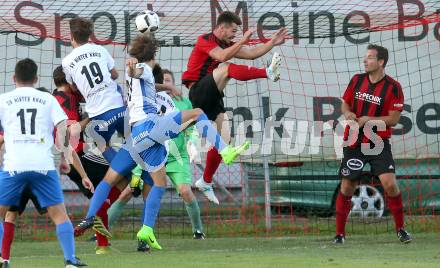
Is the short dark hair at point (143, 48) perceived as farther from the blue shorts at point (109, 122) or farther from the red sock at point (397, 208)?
the red sock at point (397, 208)

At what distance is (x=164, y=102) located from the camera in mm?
13445

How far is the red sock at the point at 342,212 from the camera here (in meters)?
13.1

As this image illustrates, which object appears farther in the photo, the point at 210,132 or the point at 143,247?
the point at 143,247

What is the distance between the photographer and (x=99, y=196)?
11469 mm

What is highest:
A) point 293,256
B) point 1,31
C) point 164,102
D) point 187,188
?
point 1,31

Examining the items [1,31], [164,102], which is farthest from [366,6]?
[1,31]

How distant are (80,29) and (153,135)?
141cm

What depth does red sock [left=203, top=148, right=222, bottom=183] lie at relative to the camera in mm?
13305

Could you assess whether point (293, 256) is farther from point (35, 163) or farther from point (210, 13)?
point (210, 13)

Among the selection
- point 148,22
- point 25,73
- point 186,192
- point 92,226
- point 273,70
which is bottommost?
point 92,226

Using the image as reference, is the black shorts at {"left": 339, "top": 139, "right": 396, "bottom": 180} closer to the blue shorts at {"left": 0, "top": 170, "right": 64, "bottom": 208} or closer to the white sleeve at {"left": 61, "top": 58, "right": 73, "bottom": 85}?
the white sleeve at {"left": 61, "top": 58, "right": 73, "bottom": 85}

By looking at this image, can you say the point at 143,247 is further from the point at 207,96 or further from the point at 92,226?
the point at 207,96

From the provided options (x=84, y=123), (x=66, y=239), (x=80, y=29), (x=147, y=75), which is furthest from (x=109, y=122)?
(x=66, y=239)

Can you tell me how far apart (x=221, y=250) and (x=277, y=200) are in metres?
4.52
